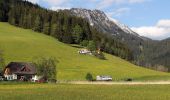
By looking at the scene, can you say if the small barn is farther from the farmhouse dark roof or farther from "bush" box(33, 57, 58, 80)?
"bush" box(33, 57, 58, 80)

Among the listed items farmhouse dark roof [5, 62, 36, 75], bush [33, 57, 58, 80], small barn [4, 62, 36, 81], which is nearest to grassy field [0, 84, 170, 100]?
bush [33, 57, 58, 80]

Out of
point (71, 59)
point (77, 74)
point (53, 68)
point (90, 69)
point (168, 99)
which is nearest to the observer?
point (168, 99)

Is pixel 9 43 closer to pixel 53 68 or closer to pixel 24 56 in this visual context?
pixel 24 56

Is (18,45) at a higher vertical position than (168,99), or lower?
higher

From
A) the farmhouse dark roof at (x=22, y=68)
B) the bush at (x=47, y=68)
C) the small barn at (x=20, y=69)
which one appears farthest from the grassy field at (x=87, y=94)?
the farmhouse dark roof at (x=22, y=68)

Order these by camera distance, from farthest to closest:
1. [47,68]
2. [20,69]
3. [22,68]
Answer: [20,69]
[22,68]
[47,68]

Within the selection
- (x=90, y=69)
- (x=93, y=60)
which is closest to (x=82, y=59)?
(x=93, y=60)

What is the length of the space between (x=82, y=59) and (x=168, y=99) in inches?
5999

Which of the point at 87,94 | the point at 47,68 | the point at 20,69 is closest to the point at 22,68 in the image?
the point at 20,69

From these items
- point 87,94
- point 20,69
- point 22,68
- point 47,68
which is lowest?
point 87,94

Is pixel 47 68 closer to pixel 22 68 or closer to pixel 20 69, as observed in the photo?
pixel 22 68

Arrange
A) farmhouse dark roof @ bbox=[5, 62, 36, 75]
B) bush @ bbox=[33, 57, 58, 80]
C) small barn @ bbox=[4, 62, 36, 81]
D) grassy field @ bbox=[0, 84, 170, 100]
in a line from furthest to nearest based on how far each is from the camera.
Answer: farmhouse dark roof @ bbox=[5, 62, 36, 75]
small barn @ bbox=[4, 62, 36, 81]
bush @ bbox=[33, 57, 58, 80]
grassy field @ bbox=[0, 84, 170, 100]

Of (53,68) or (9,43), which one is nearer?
(53,68)

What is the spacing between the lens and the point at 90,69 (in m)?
171
